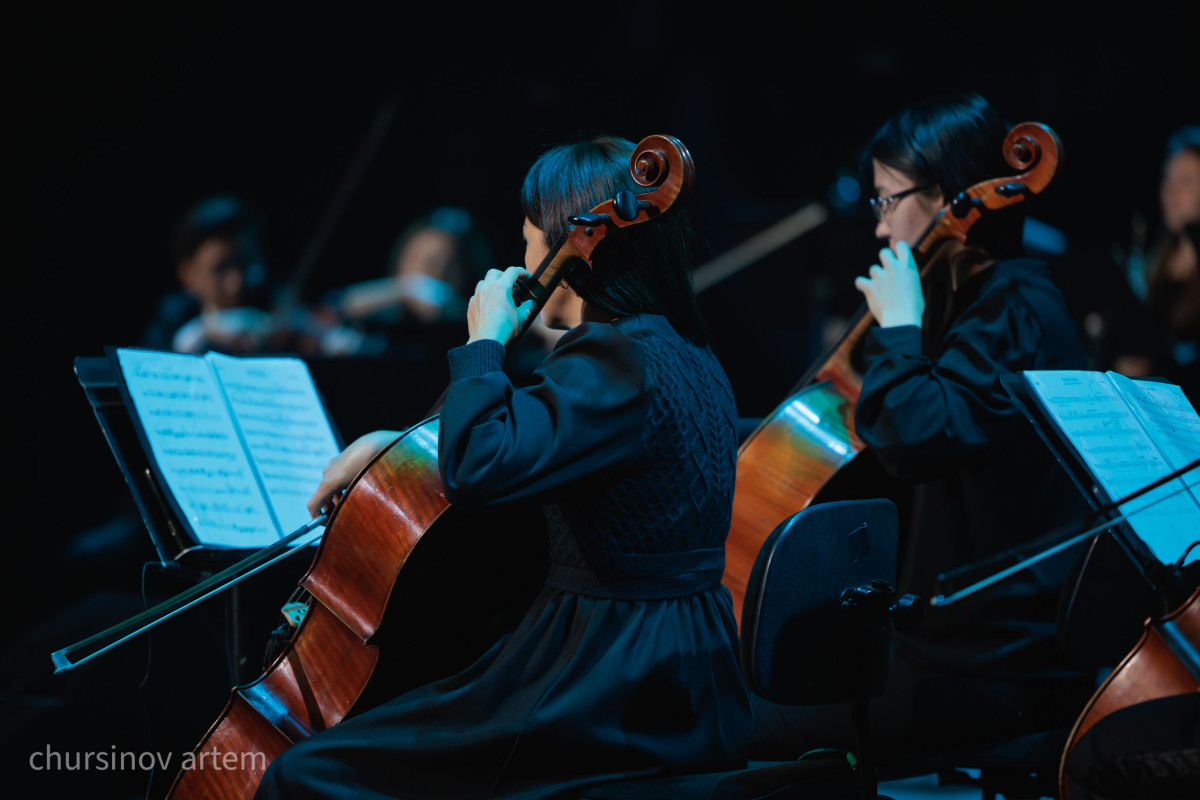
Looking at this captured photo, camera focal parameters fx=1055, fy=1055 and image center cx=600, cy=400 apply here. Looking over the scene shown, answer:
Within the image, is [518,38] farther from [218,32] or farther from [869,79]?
[869,79]

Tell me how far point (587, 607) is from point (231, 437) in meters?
0.83

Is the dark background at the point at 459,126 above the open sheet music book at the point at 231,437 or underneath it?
above

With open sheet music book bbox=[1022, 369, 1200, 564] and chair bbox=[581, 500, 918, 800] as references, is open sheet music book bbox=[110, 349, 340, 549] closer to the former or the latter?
chair bbox=[581, 500, 918, 800]

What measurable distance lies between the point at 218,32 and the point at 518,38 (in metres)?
1.39

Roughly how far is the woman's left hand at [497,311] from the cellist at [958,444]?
27.5 inches

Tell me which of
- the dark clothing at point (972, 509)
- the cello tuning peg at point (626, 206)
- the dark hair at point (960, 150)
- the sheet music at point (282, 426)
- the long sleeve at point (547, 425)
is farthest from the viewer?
the dark hair at point (960, 150)

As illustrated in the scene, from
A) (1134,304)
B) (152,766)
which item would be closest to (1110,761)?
(152,766)

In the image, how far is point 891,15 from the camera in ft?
16.6

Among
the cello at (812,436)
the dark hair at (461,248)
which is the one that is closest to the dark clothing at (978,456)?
the cello at (812,436)

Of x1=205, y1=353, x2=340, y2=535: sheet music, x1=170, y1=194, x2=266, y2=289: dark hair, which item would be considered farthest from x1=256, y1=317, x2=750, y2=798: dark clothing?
x1=170, y1=194, x2=266, y2=289: dark hair

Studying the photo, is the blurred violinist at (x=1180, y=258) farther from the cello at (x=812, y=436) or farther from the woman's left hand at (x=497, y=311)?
the woman's left hand at (x=497, y=311)

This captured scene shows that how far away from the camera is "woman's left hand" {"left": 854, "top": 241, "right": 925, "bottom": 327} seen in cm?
188

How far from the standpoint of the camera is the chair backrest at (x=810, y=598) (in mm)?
1190

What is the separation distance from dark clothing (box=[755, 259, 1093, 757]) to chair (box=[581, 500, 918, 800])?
0.36 m
